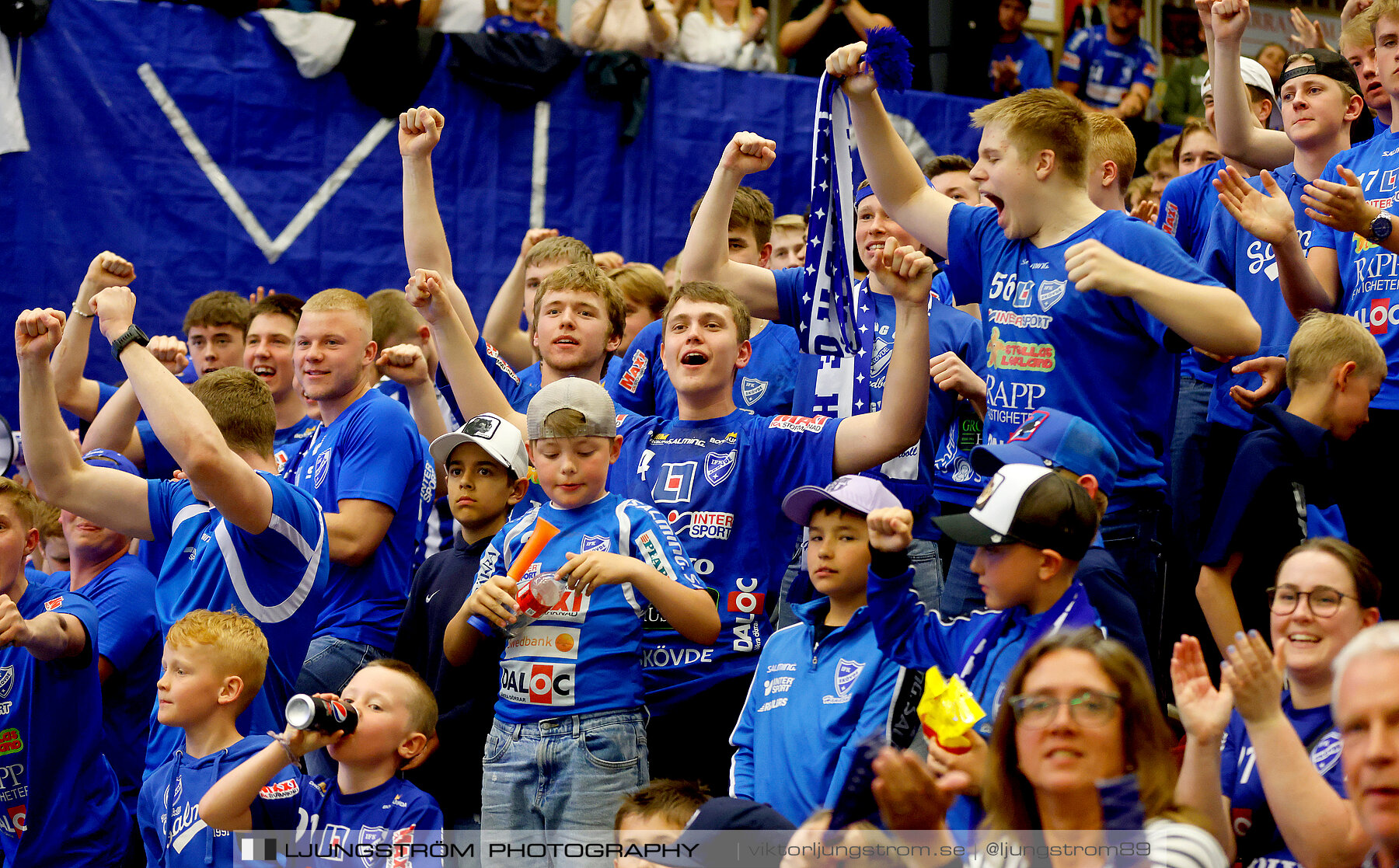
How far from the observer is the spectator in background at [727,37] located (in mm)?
9266

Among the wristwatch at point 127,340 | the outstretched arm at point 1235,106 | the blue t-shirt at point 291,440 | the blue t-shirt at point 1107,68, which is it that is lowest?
the blue t-shirt at point 291,440

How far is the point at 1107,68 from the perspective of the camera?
1004 centimetres

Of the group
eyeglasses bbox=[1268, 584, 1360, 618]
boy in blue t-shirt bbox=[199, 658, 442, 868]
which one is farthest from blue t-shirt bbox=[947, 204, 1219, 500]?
boy in blue t-shirt bbox=[199, 658, 442, 868]

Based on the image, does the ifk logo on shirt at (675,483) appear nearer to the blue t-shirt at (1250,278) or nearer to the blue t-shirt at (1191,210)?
the blue t-shirt at (1250,278)

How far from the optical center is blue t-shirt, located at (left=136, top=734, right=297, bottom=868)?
4.03 m

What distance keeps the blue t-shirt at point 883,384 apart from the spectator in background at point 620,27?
4.02 m

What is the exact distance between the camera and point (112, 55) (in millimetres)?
7852

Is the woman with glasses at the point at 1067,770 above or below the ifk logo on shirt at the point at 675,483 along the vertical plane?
below

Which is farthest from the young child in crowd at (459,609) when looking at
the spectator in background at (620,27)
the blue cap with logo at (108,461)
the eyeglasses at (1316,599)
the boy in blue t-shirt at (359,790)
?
the spectator in background at (620,27)

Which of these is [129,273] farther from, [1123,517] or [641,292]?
[1123,517]

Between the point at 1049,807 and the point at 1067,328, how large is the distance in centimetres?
184

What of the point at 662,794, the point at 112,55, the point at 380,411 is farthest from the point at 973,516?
the point at 112,55

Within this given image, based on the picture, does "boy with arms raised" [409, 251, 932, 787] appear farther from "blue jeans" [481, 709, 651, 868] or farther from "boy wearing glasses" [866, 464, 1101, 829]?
"boy wearing glasses" [866, 464, 1101, 829]

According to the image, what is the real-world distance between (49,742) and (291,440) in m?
1.45
